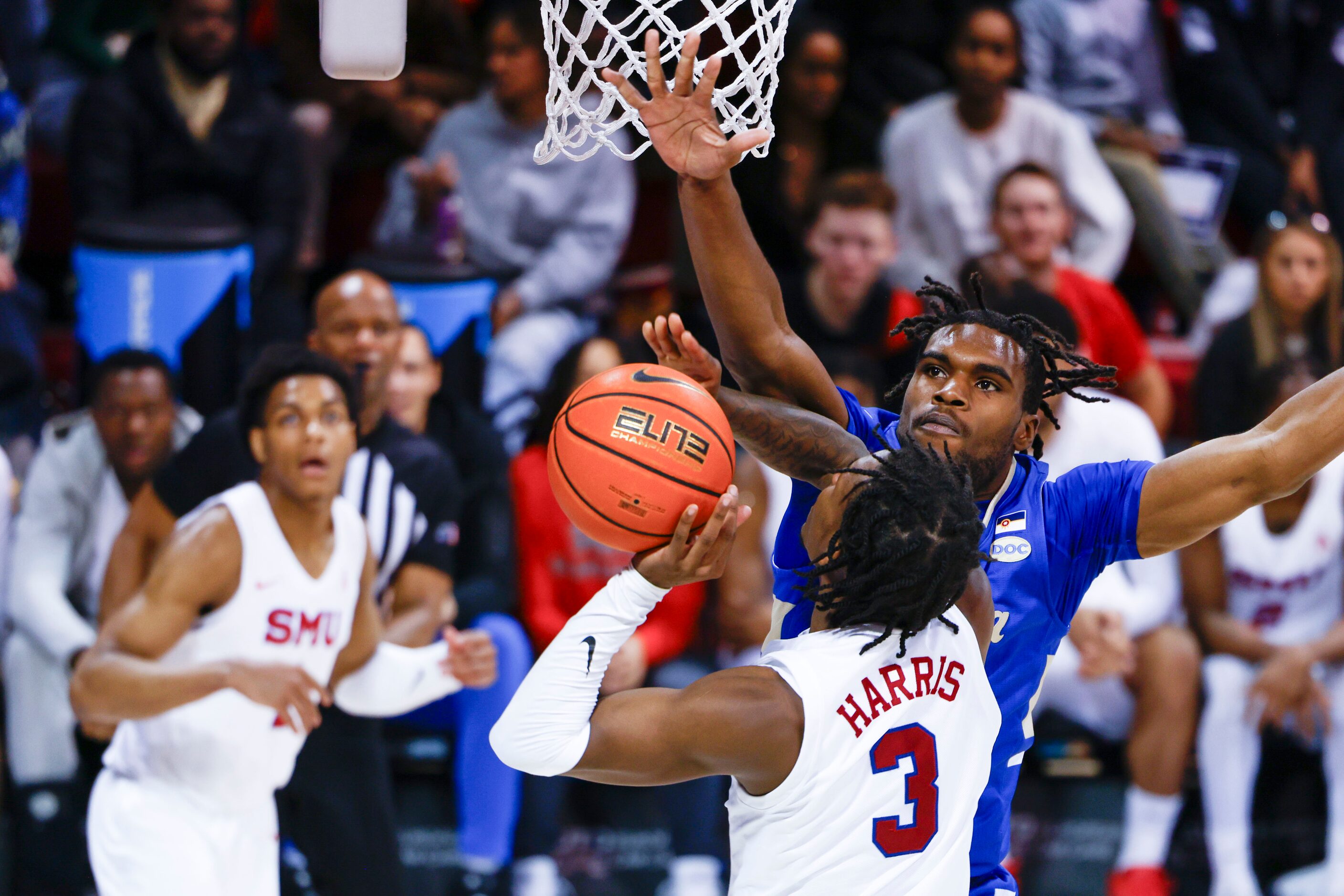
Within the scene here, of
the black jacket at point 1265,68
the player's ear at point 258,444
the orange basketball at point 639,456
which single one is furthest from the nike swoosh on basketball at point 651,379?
the black jacket at point 1265,68

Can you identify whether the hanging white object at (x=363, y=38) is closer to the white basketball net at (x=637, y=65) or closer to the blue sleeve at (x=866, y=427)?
the white basketball net at (x=637, y=65)

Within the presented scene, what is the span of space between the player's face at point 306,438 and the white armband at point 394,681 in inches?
21.6

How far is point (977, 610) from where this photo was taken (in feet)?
9.09

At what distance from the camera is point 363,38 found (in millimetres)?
2959

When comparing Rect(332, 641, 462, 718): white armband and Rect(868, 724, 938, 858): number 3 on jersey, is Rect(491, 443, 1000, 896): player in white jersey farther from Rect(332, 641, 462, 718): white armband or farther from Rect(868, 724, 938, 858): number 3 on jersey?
Rect(332, 641, 462, 718): white armband

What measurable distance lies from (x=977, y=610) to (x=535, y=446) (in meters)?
3.18

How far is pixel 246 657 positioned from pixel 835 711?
2416 millimetres

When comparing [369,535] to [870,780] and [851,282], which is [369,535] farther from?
[870,780]

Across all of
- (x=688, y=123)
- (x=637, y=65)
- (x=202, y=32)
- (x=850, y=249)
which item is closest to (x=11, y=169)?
(x=202, y=32)

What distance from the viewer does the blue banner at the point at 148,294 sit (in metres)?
5.44

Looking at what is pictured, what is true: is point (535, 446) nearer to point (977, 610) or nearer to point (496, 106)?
point (496, 106)

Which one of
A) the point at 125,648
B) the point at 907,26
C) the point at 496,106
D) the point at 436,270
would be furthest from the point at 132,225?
the point at 907,26

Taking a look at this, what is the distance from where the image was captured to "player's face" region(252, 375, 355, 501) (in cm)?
450

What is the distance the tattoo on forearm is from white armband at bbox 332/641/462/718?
220 centimetres
